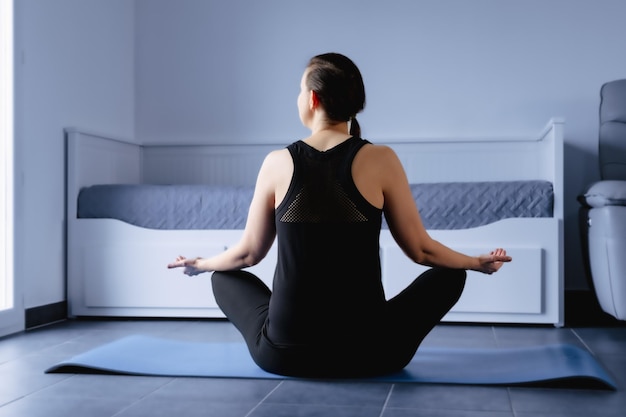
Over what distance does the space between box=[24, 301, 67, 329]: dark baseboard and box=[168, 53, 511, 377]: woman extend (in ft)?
4.41

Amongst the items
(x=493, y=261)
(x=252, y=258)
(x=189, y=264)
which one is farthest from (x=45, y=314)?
(x=493, y=261)

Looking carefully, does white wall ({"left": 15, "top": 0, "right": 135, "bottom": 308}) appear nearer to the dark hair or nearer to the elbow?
the elbow

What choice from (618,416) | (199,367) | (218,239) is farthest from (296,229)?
(218,239)

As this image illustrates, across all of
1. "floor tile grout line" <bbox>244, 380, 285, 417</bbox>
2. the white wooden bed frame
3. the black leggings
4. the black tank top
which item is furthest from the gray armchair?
"floor tile grout line" <bbox>244, 380, 285, 417</bbox>

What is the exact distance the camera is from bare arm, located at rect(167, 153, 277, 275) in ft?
5.69

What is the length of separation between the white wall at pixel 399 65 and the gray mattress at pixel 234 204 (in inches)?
30.3

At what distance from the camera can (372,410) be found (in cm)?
154

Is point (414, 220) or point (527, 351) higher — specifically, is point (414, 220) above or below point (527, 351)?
above

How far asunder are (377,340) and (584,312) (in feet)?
6.15

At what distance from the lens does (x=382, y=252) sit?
2.91m

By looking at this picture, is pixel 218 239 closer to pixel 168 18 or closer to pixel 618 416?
pixel 168 18

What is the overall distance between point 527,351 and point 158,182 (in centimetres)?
235

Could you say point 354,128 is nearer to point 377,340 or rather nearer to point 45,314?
point 377,340

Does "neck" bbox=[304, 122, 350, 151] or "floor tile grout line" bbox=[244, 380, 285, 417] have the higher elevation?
"neck" bbox=[304, 122, 350, 151]
